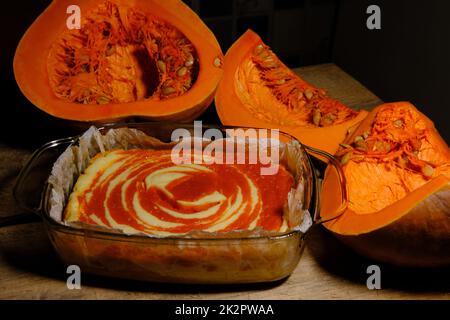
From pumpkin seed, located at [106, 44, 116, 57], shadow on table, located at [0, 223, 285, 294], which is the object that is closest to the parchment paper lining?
shadow on table, located at [0, 223, 285, 294]

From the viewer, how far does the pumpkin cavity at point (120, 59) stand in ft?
4.58

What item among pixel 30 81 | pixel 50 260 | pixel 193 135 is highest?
pixel 30 81

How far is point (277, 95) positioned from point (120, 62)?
0.44m

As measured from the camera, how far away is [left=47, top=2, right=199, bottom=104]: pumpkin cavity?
139cm

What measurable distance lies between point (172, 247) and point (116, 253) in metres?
0.11

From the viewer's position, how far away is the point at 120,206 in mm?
1127

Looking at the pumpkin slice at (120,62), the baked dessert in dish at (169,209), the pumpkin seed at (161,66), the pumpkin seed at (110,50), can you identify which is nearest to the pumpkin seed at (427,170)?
the baked dessert in dish at (169,209)

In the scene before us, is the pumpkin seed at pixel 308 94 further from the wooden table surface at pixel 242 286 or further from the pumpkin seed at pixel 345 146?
the wooden table surface at pixel 242 286

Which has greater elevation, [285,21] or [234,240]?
[285,21]

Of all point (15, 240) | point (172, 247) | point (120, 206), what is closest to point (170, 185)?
point (120, 206)

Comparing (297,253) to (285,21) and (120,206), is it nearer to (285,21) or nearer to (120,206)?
(120,206)

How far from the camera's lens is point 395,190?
123cm

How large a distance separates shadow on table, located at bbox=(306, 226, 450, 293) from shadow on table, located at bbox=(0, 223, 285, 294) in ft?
0.41

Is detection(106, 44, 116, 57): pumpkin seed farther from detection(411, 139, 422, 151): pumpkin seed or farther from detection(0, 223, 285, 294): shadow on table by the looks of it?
detection(411, 139, 422, 151): pumpkin seed
